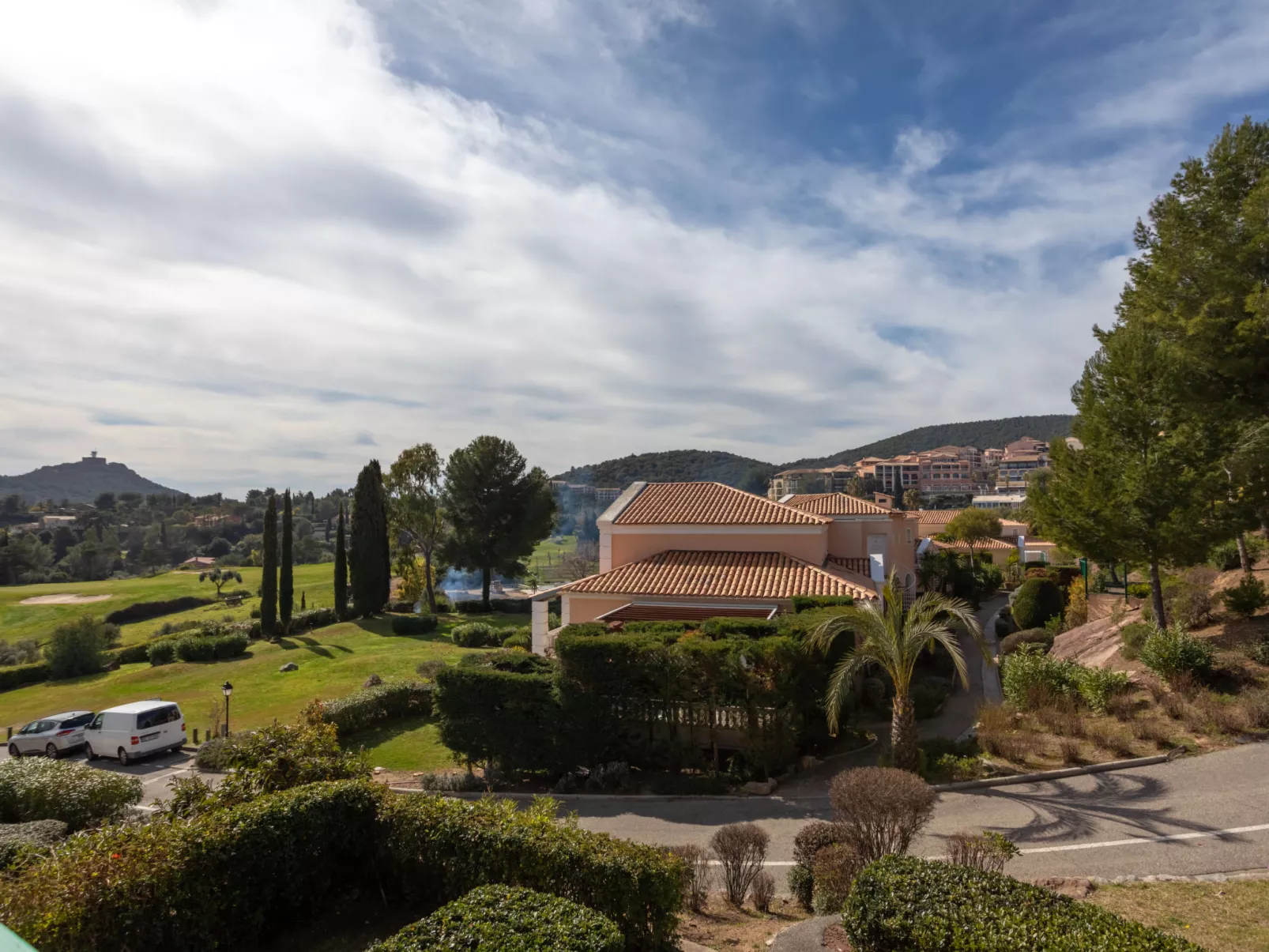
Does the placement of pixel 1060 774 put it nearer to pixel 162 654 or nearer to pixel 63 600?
pixel 162 654

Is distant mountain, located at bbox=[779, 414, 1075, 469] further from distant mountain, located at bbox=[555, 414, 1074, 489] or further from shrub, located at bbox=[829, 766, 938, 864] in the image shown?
shrub, located at bbox=[829, 766, 938, 864]

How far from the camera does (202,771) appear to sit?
55.3 feet

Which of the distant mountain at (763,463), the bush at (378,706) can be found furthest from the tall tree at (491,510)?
the distant mountain at (763,463)

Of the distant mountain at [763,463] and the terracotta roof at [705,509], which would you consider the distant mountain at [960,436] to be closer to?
the distant mountain at [763,463]

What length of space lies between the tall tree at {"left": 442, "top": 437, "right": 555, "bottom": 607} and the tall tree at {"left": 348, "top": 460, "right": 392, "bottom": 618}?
4.24 metres

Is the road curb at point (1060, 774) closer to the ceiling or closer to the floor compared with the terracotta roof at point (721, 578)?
closer to the floor

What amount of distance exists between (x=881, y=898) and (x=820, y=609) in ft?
33.0

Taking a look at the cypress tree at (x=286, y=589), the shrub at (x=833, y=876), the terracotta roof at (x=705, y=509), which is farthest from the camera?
the cypress tree at (x=286, y=589)

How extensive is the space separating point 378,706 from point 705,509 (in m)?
11.8

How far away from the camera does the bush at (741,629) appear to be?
13500 millimetres

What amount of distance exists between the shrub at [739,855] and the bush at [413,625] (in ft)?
99.5

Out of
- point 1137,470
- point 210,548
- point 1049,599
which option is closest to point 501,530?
point 1049,599

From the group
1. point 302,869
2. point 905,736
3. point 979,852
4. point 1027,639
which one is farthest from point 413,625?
point 979,852

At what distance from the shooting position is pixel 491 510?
144 feet
